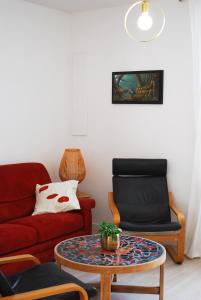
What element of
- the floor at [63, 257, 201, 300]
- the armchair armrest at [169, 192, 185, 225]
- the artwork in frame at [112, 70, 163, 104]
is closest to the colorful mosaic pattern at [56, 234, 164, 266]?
the floor at [63, 257, 201, 300]

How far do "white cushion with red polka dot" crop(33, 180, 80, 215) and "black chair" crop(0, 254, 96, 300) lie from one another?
138 centimetres

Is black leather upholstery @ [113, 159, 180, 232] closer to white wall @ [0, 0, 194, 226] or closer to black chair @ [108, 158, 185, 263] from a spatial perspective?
black chair @ [108, 158, 185, 263]

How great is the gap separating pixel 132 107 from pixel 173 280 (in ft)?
6.69

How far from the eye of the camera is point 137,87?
5035 mm

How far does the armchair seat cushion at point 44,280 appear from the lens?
8.67ft

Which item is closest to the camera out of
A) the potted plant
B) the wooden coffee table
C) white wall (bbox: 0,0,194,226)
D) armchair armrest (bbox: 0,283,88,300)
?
armchair armrest (bbox: 0,283,88,300)

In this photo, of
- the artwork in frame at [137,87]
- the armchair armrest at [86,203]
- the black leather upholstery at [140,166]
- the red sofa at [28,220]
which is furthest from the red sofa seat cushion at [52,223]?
the artwork in frame at [137,87]

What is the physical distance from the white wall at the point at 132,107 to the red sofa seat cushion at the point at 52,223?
1019 millimetres

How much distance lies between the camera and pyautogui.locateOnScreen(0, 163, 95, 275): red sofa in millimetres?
3735

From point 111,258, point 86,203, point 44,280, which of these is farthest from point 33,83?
point 44,280

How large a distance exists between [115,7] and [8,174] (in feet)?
7.50

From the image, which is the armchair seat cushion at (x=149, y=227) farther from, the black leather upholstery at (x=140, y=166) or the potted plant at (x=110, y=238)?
the potted plant at (x=110, y=238)

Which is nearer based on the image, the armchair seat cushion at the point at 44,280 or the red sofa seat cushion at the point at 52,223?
the armchair seat cushion at the point at 44,280

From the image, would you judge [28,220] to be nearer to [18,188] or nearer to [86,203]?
[18,188]
